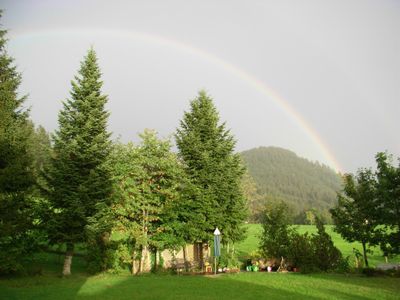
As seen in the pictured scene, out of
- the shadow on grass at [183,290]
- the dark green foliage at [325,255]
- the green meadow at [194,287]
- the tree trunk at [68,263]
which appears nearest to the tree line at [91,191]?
the tree trunk at [68,263]

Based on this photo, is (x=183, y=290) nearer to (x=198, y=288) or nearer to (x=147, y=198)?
(x=198, y=288)

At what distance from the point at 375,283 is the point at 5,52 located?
95.4ft

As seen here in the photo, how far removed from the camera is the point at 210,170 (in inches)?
→ 1229

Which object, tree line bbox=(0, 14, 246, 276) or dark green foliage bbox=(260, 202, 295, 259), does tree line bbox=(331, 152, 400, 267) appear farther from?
tree line bbox=(0, 14, 246, 276)

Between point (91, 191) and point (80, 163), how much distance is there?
209 cm

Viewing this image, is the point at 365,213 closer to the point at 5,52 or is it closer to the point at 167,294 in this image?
the point at 167,294

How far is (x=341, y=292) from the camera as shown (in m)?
17.9

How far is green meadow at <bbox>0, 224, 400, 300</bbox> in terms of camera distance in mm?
16875

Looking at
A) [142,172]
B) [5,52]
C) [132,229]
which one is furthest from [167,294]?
[5,52]

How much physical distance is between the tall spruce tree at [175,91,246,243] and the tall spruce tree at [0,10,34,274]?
1244 cm

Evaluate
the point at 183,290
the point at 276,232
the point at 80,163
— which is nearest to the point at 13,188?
the point at 80,163

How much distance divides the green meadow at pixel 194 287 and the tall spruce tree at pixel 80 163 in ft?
9.84

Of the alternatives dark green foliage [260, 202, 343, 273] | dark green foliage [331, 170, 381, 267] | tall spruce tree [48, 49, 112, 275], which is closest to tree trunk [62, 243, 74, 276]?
tall spruce tree [48, 49, 112, 275]

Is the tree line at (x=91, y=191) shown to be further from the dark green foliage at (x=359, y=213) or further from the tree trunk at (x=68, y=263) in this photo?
the dark green foliage at (x=359, y=213)
